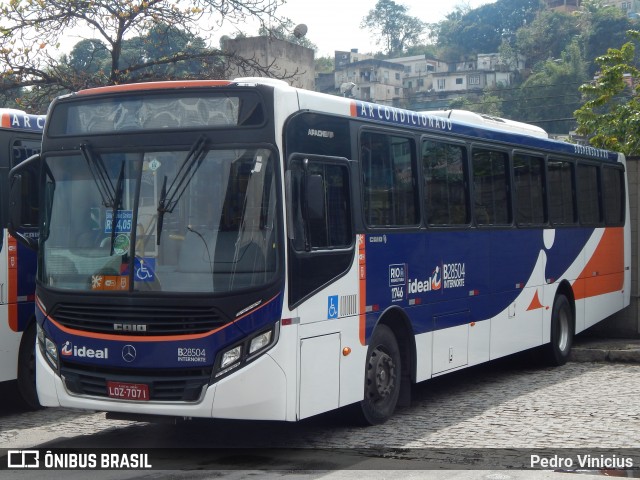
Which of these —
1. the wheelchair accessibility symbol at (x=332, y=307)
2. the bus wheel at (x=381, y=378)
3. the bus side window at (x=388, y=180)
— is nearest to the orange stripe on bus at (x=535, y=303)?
the bus side window at (x=388, y=180)

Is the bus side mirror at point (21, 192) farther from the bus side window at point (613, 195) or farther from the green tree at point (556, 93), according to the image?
the green tree at point (556, 93)

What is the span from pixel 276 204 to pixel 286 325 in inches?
38.6

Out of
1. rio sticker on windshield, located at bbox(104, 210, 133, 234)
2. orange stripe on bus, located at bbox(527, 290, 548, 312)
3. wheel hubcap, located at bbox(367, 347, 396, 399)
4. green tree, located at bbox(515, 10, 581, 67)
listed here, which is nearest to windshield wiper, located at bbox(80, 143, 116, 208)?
rio sticker on windshield, located at bbox(104, 210, 133, 234)

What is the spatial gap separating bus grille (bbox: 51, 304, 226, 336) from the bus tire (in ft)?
8.30

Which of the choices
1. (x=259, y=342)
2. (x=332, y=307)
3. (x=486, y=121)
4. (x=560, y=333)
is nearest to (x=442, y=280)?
(x=332, y=307)

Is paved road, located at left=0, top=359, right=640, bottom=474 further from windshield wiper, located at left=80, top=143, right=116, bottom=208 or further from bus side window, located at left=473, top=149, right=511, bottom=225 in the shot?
windshield wiper, located at left=80, top=143, right=116, bottom=208

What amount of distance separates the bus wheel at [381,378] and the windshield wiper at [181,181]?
2.53 meters

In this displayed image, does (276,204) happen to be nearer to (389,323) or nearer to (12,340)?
(389,323)

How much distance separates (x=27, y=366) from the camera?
11117 millimetres

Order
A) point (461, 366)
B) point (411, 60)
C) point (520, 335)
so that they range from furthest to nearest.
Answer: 1. point (411, 60)
2. point (520, 335)
3. point (461, 366)

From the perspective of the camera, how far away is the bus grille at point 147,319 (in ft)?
27.3

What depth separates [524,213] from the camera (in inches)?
551

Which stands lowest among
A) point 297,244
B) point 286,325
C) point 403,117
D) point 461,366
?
point 461,366

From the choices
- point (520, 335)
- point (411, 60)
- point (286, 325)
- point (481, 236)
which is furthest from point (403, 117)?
point (411, 60)
